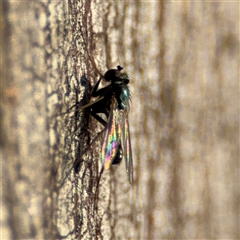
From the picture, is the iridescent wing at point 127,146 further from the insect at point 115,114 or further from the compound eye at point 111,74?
the compound eye at point 111,74

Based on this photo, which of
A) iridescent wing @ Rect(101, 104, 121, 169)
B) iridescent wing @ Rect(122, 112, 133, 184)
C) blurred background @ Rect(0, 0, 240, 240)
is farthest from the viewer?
iridescent wing @ Rect(122, 112, 133, 184)

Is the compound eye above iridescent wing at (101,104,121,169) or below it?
above

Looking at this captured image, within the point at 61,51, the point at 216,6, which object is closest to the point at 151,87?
the point at 216,6

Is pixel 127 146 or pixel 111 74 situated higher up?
pixel 111 74

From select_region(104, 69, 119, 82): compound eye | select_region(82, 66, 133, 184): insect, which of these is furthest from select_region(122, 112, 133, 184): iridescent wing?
select_region(104, 69, 119, 82): compound eye

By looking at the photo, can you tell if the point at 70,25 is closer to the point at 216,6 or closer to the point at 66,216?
the point at 66,216

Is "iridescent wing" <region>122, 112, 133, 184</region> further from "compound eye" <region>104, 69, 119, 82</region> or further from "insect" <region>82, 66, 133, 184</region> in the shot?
"compound eye" <region>104, 69, 119, 82</region>

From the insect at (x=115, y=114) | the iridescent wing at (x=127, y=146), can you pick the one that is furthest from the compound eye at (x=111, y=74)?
the iridescent wing at (x=127, y=146)
